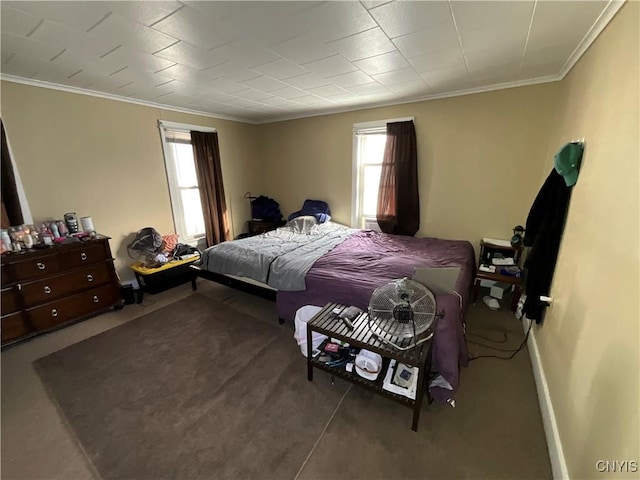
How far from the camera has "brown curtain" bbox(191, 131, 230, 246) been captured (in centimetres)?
395

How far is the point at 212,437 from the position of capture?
1.55 meters

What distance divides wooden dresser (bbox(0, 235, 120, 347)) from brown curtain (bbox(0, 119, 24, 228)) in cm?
47

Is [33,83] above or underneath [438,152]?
above

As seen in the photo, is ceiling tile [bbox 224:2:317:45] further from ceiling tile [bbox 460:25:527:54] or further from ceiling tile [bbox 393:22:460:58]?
ceiling tile [bbox 460:25:527:54]

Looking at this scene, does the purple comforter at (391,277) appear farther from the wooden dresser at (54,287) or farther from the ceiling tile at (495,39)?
the wooden dresser at (54,287)

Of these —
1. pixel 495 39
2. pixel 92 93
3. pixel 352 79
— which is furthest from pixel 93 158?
pixel 495 39

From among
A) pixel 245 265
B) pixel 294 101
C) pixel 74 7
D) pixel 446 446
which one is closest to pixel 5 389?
pixel 245 265

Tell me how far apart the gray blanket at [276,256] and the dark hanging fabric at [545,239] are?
182cm

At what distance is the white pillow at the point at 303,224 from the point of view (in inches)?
152

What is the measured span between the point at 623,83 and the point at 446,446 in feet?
6.82

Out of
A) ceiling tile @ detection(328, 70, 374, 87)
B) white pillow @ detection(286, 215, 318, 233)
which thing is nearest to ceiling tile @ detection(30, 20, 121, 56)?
ceiling tile @ detection(328, 70, 374, 87)

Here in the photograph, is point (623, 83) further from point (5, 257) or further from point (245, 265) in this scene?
point (5, 257)

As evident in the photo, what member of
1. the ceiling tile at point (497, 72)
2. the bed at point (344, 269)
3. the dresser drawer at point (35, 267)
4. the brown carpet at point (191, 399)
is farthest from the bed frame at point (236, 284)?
the ceiling tile at point (497, 72)

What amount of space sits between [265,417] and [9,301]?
97.8 inches
